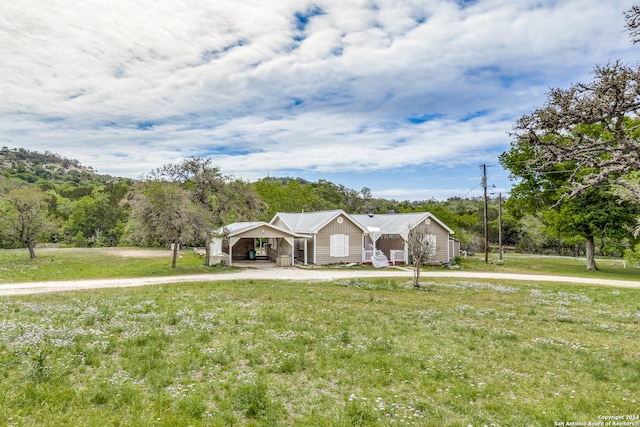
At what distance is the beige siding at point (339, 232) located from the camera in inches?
1200

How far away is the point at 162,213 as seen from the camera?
75.5 feet

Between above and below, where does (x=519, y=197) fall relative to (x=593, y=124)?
above

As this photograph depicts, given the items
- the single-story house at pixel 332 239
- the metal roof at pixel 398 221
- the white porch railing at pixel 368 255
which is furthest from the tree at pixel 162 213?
the metal roof at pixel 398 221

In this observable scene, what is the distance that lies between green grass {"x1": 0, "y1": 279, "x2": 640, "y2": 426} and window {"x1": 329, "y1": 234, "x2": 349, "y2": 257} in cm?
1790

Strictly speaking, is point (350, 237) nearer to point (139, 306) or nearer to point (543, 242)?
point (139, 306)

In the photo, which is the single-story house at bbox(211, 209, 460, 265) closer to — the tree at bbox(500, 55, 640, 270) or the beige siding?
the beige siding

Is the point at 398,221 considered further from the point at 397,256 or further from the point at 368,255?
the point at 368,255

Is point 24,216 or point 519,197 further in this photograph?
point 519,197

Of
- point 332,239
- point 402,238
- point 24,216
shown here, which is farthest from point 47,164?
point 402,238

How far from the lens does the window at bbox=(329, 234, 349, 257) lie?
30.8 metres

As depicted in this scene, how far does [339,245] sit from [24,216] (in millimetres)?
25352

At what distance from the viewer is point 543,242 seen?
5431 centimetres

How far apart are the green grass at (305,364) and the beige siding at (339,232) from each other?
17661mm

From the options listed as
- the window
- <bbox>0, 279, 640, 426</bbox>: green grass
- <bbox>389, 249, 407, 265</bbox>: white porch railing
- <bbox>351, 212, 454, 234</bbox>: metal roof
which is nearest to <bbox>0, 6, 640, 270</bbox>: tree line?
<bbox>0, 279, 640, 426</bbox>: green grass
